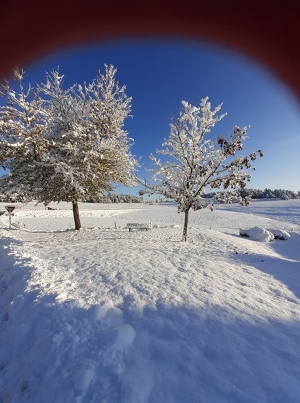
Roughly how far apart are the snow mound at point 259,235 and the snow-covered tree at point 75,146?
8689 mm

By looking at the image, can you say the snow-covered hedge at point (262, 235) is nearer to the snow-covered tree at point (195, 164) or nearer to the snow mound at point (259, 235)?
the snow mound at point (259, 235)

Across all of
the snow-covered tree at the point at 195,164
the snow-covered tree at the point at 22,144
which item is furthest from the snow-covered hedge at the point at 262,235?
the snow-covered tree at the point at 22,144

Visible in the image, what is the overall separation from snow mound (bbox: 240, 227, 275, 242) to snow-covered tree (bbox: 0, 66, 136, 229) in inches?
342

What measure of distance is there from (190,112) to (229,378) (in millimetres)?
9284

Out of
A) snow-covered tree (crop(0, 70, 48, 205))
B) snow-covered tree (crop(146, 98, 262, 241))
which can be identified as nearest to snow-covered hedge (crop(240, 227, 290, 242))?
snow-covered tree (crop(146, 98, 262, 241))

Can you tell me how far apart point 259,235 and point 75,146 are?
12.0 meters

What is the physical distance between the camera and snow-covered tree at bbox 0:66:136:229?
33.7 feet

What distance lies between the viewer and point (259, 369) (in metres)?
2.30

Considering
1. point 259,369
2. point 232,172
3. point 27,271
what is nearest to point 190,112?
point 232,172

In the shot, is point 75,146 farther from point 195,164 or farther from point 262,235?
point 262,235

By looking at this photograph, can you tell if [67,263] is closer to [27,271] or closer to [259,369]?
[27,271]

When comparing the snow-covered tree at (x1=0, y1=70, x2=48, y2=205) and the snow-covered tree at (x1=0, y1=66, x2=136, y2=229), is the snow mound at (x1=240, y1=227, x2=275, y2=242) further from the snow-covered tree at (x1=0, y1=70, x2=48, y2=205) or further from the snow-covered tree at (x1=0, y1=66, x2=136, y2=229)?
the snow-covered tree at (x1=0, y1=70, x2=48, y2=205)

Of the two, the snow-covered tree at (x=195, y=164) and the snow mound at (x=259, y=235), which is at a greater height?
the snow-covered tree at (x=195, y=164)

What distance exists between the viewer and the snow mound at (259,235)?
42.1 feet
